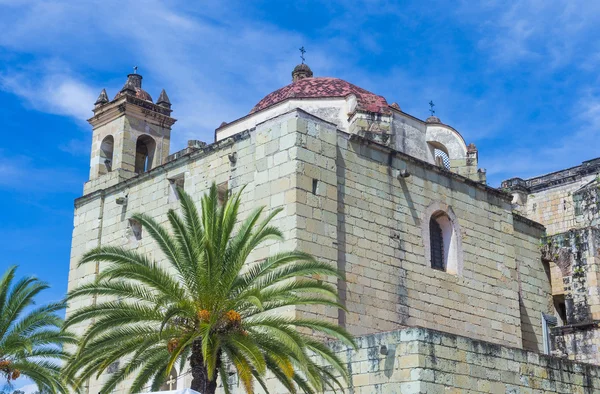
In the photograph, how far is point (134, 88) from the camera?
82.4 ft

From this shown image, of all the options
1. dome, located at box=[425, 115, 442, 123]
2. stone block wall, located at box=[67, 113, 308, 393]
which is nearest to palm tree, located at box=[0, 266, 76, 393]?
stone block wall, located at box=[67, 113, 308, 393]

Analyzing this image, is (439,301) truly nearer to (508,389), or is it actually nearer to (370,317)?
(370,317)

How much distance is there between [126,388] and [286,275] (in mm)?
7988

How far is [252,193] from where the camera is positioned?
19.6 meters

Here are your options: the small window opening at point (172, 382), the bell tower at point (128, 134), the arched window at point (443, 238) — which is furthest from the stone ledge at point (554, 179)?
the small window opening at point (172, 382)

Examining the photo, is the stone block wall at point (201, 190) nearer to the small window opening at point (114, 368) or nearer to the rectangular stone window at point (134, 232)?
the rectangular stone window at point (134, 232)

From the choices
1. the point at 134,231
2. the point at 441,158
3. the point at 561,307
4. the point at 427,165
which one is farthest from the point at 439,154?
the point at 134,231

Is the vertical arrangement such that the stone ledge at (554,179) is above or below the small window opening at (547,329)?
above

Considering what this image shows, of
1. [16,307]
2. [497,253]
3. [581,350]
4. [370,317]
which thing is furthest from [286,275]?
[581,350]

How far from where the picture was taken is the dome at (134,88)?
2486 centimetres

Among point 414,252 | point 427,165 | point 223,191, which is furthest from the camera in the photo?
point 427,165

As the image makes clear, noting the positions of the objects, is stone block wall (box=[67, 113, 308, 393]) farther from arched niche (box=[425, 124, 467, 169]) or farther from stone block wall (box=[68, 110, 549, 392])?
arched niche (box=[425, 124, 467, 169])

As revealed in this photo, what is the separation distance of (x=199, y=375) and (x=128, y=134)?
38.4 ft

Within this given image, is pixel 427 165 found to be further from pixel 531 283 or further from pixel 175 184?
pixel 175 184
